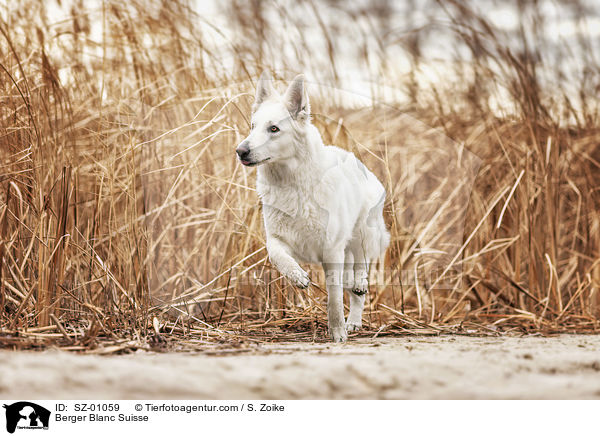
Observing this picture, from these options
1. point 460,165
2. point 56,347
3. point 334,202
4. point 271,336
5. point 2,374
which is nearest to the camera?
point 2,374

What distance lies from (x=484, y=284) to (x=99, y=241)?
7.73 ft

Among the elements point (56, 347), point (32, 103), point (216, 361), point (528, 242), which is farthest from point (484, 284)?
point (32, 103)

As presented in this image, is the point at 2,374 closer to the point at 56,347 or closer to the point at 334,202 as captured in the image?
the point at 56,347

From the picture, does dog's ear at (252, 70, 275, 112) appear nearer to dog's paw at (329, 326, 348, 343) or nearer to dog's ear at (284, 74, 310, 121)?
dog's ear at (284, 74, 310, 121)

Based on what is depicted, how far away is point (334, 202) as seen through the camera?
3.00 m

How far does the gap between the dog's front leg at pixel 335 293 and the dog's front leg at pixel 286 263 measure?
202mm

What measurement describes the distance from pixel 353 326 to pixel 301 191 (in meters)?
0.81

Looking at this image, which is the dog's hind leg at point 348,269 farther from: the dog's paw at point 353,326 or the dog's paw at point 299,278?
the dog's paw at point 299,278

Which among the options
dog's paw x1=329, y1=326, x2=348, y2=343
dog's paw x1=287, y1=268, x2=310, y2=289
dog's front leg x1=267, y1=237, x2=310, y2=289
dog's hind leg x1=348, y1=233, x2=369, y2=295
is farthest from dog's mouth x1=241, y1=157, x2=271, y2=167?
dog's paw x1=329, y1=326, x2=348, y2=343

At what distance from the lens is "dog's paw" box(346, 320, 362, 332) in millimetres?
3314

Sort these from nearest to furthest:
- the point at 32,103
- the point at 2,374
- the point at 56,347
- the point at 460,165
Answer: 1. the point at 2,374
2. the point at 56,347
3. the point at 32,103
4. the point at 460,165

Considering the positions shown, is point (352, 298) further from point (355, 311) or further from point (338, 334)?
point (338, 334)
